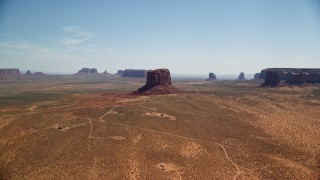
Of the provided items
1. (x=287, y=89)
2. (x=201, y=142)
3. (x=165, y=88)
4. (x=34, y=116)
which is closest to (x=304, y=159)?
(x=201, y=142)

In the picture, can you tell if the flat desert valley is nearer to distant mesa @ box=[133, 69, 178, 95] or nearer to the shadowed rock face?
distant mesa @ box=[133, 69, 178, 95]

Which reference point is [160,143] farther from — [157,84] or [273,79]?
[273,79]

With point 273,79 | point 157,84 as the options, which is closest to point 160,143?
point 157,84

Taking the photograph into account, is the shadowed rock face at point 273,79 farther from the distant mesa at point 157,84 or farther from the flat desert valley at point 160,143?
the flat desert valley at point 160,143

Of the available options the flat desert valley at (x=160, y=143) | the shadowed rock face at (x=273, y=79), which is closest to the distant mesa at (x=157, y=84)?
the flat desert valley at (x=160, y=143)

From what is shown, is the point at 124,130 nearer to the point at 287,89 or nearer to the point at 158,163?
the point at 158,163
